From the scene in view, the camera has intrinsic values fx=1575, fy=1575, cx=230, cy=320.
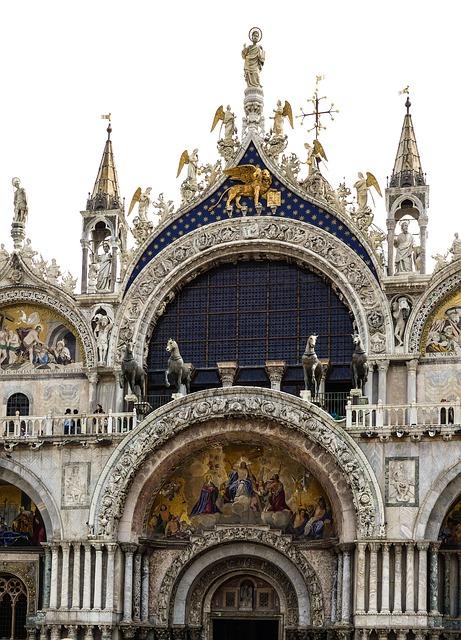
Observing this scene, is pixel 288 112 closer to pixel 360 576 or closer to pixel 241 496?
pixel 241 496

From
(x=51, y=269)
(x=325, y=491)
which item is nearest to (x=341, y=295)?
(x=325, y=491)

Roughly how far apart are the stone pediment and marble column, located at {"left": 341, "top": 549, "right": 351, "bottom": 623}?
29.0 feet

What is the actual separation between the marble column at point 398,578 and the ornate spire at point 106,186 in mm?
→ 12323

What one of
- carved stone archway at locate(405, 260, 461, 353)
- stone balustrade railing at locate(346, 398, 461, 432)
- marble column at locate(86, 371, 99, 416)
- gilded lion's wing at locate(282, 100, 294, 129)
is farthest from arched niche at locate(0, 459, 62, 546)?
gilded lion's wing at locate(282, 100, 294, 129)

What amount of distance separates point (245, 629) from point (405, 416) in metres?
6.77

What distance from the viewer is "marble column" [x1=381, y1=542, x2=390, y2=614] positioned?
119 feet

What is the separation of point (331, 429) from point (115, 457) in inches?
211

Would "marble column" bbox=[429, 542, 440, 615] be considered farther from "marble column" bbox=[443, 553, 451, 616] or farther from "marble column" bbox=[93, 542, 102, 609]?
"marble column" bbox=[93, 542, 102, 609]

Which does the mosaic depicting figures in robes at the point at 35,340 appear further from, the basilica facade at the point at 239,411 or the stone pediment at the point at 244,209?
the stone pediment at the point at 244,209

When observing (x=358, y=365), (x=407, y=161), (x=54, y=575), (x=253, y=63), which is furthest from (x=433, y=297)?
(x=54, y=575)

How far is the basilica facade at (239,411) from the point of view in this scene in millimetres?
37188

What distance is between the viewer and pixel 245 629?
39.5m

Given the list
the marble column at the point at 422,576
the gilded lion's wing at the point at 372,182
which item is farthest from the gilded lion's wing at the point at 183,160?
the marble column at the point at 422,576

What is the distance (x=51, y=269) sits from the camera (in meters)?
42.4
